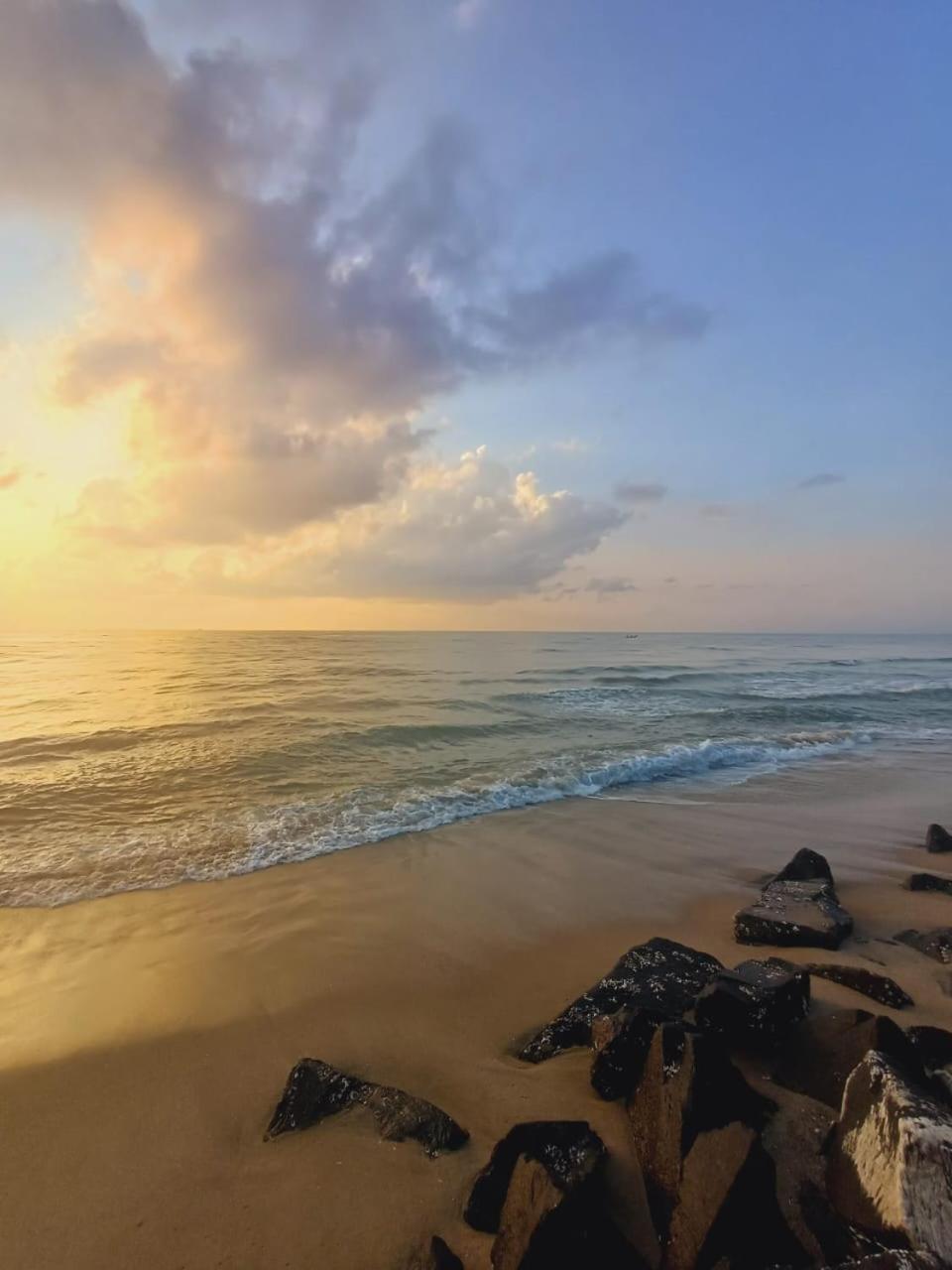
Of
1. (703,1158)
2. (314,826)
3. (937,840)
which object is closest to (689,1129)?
(703,1158)

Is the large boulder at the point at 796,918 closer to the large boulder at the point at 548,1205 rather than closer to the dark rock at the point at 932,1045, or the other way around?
the dark rock at the point at 932,1045

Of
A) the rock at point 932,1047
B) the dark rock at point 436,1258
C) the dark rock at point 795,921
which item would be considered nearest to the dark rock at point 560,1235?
the dark rock at point 436,1258

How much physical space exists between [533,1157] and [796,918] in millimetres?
4277

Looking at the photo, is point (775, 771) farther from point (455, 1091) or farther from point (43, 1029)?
point (43, 1029)

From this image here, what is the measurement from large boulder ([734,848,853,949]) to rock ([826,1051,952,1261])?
3.24 metres

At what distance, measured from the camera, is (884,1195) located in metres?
2.29

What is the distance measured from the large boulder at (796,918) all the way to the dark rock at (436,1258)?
166 inches

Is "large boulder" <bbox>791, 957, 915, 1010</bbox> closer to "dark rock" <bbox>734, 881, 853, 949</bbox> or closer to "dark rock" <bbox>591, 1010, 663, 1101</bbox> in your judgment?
"dark rock" <bbox>734, 881, 853, 949</bbox>

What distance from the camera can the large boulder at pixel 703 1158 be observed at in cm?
231

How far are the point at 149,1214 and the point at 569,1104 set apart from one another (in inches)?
90.4

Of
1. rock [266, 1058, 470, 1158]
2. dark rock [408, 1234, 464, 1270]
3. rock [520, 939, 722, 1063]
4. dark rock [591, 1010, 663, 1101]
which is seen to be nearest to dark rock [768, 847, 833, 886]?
rock [520, 939, 722, 1063]

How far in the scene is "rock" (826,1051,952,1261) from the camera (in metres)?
2.15

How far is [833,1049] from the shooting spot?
3443 mm

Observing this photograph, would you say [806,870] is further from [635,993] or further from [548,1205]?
[548,1205]
